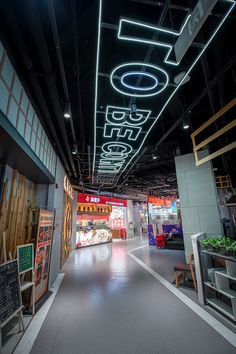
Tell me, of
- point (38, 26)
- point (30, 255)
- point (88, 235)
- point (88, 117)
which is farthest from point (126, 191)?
point (38, 26)

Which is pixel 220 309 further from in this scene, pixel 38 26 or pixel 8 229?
pixel 38 26

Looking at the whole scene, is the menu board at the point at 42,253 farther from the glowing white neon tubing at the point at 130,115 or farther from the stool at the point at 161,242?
the stool at the point at 161,242

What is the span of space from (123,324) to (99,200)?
10.6 metres

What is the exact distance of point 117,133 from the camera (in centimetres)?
486

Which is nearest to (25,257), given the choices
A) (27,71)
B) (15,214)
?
(15,214)

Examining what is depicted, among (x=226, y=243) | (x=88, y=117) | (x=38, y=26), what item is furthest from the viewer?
(x=88, y=117)

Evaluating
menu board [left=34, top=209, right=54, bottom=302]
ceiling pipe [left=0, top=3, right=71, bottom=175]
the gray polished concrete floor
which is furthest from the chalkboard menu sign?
ceiling pipe [left=0, top=3, right=71, bottom=175]

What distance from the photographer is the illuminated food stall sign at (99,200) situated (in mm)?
12005

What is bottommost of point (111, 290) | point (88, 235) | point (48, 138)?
point (111, 290)

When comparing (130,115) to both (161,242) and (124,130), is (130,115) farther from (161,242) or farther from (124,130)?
(161,242)

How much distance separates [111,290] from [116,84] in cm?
450

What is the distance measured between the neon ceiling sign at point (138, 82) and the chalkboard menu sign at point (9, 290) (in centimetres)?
314

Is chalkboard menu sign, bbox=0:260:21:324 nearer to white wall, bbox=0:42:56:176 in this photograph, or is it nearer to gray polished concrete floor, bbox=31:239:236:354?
gray polished concrete floor, bbox=31:239:236:354

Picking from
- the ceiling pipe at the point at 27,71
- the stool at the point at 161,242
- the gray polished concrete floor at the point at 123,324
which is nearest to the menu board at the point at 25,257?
the gray polished concrete floor at the point at 123,324
